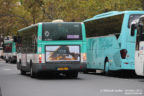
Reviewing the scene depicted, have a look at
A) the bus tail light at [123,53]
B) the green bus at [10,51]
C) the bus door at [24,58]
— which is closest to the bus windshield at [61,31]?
the bus tail light at [123,53]

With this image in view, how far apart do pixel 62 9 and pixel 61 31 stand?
3278cm

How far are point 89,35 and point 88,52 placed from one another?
107 cm

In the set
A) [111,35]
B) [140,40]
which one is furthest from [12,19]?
[140,40]

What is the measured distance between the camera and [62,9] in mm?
56062

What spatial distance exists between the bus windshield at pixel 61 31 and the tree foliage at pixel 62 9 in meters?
23.8

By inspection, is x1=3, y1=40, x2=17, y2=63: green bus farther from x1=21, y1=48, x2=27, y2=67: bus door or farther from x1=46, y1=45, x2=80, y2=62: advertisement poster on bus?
x1=46, y1=45, x2=80, y2=62: advertisement poster on bus

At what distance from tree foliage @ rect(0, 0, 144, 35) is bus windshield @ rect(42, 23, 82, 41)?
23764 mm

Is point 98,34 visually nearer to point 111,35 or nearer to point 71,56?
point 111,35

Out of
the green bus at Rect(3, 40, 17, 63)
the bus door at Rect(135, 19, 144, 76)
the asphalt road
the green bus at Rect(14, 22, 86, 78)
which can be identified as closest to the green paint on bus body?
the green bus at Rect(14, 22, 86, 78)

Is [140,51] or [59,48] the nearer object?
[140,51]

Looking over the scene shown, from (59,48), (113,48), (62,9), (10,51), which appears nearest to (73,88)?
(59,48)

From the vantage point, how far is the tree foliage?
157ft

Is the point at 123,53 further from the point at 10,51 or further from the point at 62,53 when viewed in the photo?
the point at 10,51

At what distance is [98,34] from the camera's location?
28.4 m
